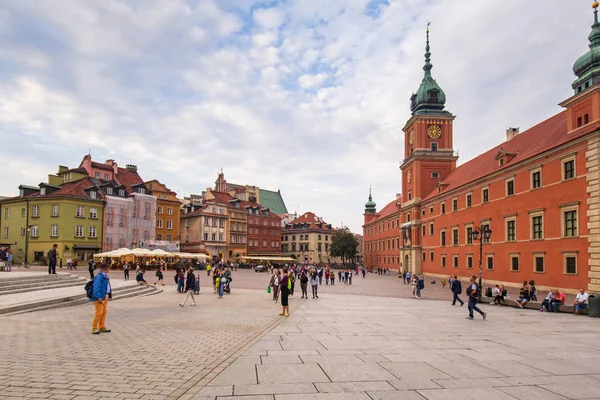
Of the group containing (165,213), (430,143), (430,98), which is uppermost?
(430,98)

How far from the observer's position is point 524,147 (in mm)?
38812

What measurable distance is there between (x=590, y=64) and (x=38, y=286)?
3744 cm

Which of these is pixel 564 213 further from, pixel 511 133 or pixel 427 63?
pixel 427 63

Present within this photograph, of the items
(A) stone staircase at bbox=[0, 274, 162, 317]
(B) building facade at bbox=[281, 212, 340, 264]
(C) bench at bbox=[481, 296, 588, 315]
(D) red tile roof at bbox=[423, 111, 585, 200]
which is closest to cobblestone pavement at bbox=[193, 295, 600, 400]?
(C) bench at bbox=[481, 296, 588, 315]

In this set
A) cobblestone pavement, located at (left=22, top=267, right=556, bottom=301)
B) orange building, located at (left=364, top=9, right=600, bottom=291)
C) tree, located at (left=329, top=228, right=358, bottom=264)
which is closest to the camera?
orange building, located at (left=364, top=9, right=600, bottom=291)

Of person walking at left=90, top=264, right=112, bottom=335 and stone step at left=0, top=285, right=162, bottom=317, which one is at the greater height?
person walking at left=90, top=264, right=112, bottom=335

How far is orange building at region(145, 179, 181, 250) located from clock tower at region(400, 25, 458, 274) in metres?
35.6

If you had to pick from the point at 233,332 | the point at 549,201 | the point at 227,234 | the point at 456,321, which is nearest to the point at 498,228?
the point at 549,201

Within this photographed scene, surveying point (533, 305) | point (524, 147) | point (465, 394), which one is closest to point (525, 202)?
point (524, 147)

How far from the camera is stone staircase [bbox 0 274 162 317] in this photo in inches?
578

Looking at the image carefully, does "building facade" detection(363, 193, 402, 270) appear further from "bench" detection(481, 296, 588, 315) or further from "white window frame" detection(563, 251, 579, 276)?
"bench" detection(481, 296, 588, 315)

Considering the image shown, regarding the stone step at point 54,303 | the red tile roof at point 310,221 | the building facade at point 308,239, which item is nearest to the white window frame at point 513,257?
the stone step at point 54,303

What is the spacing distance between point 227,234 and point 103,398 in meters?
77.8

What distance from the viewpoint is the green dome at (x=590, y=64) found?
31.2 meters
